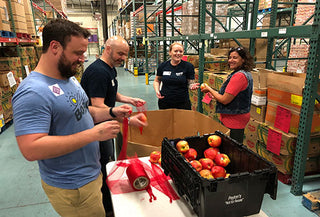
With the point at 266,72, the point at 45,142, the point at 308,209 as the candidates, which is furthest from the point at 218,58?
the point at 45,142

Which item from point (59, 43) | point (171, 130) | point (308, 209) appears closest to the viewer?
point (59, 43)

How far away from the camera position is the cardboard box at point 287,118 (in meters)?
2.51

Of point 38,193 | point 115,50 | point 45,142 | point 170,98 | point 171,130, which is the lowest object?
point 38,193

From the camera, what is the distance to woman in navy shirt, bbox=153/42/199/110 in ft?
10.2

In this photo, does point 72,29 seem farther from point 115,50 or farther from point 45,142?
point 115,50

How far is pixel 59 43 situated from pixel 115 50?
908mm

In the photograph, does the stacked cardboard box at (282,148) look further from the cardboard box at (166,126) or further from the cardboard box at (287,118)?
the cardboard box at (166,126)

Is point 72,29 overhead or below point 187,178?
overhead

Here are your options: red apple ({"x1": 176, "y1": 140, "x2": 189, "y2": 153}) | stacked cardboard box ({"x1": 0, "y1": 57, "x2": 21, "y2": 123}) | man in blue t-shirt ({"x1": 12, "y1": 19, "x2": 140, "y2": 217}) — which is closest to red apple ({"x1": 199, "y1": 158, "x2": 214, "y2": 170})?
red apple ({"x1": 176, "y1": 140, "x2": 189, "y2": 153})

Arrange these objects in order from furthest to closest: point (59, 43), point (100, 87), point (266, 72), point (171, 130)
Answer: point (266, 72), point (171, 130), point (100, 87), point (59, 43)

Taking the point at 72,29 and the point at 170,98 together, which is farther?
the point at 170,98

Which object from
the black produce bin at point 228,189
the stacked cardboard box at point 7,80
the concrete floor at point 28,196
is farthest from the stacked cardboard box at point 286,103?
the stacked cardboard box at point 7,80

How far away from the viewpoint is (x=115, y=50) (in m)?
1.96

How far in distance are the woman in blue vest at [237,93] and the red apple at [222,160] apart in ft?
3.61
